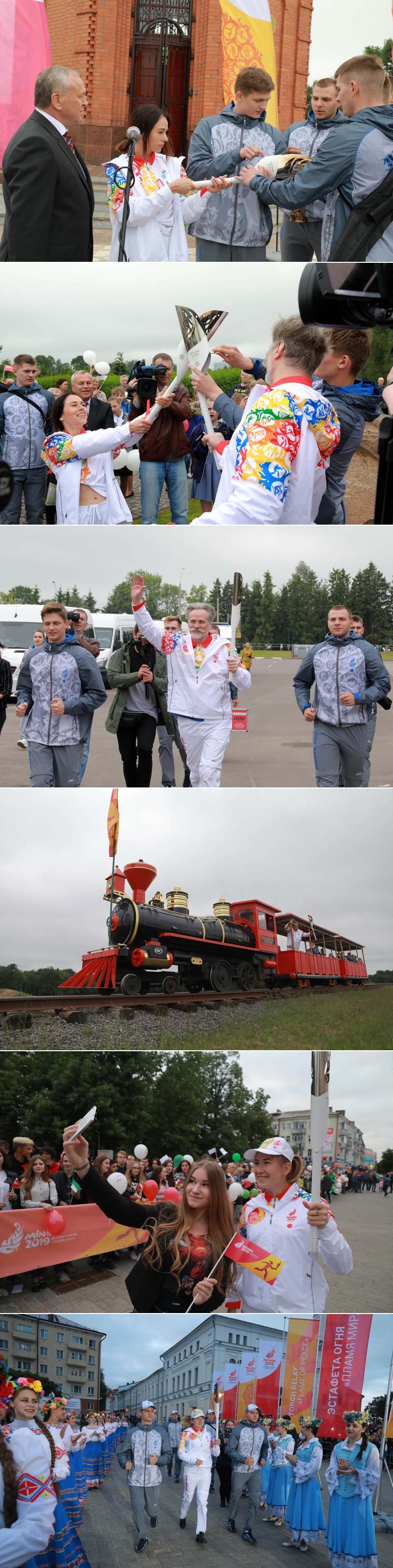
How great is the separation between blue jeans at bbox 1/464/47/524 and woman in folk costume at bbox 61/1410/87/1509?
15.8ft

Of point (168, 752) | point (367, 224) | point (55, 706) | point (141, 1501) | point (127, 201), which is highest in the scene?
point (127, 201)

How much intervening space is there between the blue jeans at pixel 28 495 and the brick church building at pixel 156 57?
11425 mm

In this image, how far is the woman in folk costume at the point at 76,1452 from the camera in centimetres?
677

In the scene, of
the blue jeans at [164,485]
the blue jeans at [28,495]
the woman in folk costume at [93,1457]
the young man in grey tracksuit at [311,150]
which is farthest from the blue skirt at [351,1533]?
the young man in grey tracksuit at [311,150]

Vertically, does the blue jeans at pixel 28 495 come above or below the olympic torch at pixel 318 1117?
above

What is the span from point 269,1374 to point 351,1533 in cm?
91

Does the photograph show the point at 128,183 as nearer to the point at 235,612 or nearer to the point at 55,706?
the point at 235,612

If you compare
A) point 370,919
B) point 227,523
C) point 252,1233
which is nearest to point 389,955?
point 370,919

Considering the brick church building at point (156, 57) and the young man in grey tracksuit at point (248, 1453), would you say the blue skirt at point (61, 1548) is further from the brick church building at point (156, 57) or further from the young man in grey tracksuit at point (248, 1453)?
the brick church building at point (156, 57)

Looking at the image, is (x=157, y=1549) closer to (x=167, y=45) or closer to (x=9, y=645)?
(x=9, y=645)

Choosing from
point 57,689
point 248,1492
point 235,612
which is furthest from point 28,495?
point 248,1492

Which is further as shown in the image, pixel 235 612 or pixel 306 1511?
pixel 306 1511

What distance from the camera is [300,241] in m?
7.99

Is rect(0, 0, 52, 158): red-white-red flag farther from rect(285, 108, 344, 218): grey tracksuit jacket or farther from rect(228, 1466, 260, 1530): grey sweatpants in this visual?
rect(228, 1466, 260, 1530): grey sweatpants
